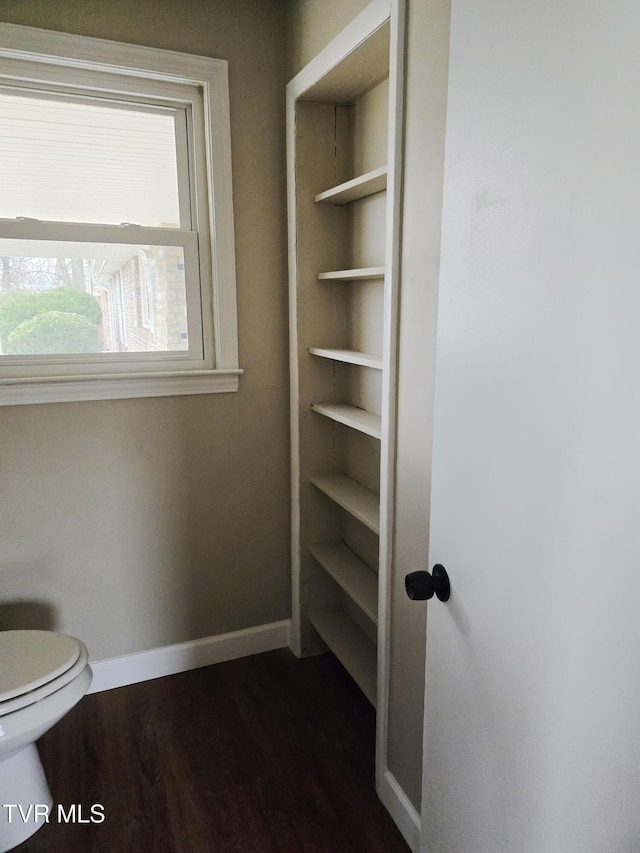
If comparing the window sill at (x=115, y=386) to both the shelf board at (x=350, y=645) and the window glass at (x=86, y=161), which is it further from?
the shelf board at (x=350, y=645)

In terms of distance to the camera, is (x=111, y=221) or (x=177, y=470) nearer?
(x=111, y=221)

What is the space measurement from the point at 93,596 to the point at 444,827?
150 centimetres

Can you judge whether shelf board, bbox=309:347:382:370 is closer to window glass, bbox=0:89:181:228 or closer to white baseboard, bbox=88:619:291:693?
window glass, bbox=0:89:181:228

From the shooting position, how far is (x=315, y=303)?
7.05ft

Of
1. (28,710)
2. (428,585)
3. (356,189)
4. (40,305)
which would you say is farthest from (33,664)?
→ (356,189)

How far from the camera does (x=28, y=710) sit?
152 cm

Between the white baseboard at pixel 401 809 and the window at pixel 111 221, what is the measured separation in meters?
1.39

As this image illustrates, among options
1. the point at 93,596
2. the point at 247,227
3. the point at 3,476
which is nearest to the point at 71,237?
the point at 247,227

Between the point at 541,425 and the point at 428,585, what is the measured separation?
1.30ft

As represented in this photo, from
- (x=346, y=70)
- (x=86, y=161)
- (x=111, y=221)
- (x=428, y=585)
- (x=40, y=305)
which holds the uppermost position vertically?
(x=346, y=70)

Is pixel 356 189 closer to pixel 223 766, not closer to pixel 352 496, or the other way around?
pixel 352 496

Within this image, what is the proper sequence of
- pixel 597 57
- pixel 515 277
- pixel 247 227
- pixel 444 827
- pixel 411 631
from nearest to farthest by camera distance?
1. pixel 597 57
2. pixel 515 277
3. pixel 444 827
4. pixel 411 631
5. pixel 247 227

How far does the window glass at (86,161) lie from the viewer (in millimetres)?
1879

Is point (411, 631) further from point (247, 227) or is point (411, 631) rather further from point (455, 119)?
point (247, 227)
